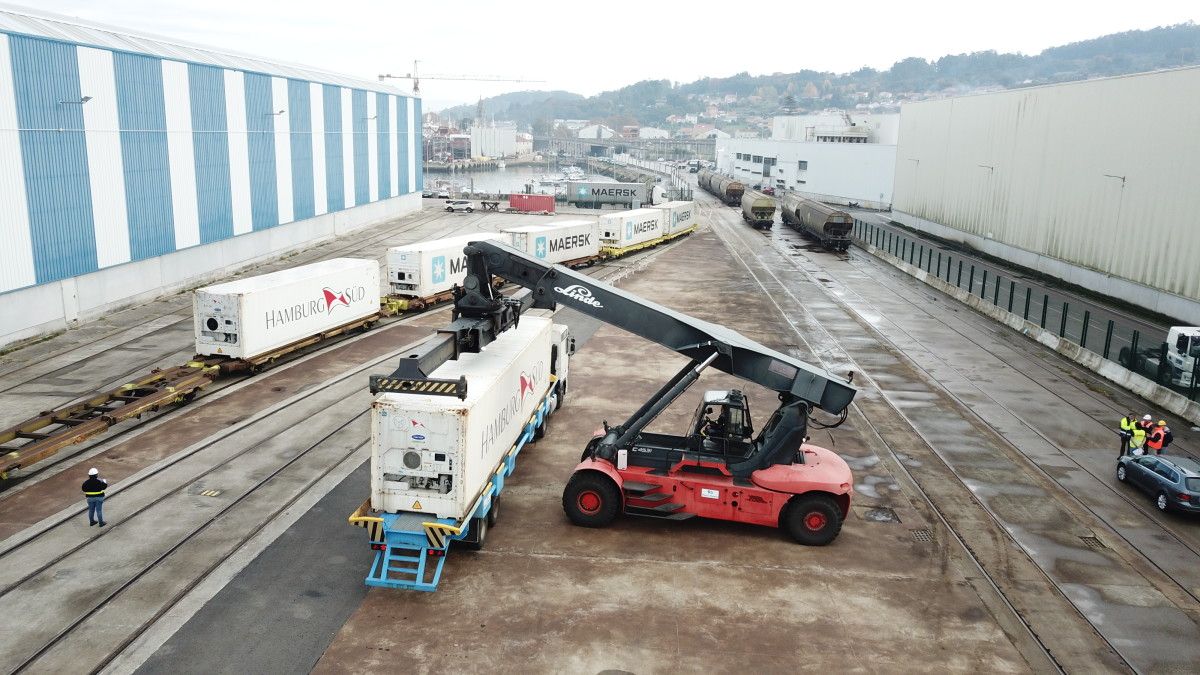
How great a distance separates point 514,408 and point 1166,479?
48.8 ft

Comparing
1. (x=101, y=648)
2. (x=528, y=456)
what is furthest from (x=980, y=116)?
(x=101, y=648)

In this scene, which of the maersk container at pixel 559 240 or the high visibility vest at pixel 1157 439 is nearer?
the high visibility vest at pixel 1157 439

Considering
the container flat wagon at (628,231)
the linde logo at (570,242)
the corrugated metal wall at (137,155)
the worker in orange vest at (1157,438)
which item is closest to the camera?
the worker in orange vest at (1157,438)

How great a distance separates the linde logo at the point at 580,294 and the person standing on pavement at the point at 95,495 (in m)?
9.62

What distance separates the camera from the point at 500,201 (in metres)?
97.9

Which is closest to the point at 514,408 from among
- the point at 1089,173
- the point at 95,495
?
the point at 95,495

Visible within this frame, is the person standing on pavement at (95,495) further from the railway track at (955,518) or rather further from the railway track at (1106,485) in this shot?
the railway track at (1106,485)

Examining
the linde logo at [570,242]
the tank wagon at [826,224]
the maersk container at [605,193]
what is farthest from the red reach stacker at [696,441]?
the maersk container at [605,193]

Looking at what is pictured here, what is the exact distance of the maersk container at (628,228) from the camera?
60.0 metres

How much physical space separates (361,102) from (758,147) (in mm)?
86250

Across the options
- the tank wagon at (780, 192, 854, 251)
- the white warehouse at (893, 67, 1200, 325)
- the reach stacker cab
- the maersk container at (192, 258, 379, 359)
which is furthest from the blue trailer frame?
the tank wagon at (780, 192, 854, 251)

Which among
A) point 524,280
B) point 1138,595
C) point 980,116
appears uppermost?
point 980,116

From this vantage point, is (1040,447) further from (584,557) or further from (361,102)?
(361,102)

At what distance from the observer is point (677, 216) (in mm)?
70688
